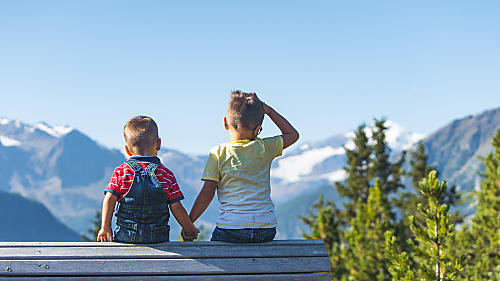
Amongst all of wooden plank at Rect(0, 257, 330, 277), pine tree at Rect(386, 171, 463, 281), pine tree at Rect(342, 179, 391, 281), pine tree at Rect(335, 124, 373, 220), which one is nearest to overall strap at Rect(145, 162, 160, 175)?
wooden plank at Rect(0, 257, 330, 277)

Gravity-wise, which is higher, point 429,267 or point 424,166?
point 424,166

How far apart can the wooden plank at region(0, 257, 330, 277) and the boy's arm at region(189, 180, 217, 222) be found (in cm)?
66

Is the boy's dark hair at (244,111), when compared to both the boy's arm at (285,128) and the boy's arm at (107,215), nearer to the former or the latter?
the boy's arm at (285,128)

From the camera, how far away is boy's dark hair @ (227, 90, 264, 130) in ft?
17.3

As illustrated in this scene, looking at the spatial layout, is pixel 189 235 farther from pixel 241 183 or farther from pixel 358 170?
pixel 358 170

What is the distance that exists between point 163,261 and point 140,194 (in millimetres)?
638

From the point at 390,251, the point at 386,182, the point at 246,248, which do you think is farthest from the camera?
the point at 386,182

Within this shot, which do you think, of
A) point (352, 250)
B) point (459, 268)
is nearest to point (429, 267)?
point (459, 268)

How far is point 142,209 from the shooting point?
16.1 feet

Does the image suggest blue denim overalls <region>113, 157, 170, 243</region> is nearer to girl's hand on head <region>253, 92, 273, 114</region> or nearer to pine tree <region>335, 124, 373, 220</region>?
girl's hand on head <region>253, 92, 273, 114</region>

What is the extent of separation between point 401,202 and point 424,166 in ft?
10.3

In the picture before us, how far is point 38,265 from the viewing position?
14.9 feet

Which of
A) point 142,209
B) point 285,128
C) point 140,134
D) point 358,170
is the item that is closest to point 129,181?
point 142,209

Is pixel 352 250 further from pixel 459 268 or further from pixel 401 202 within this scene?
pixel 459 268
